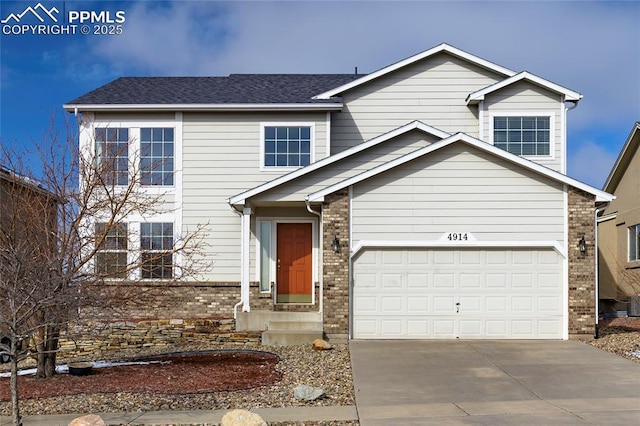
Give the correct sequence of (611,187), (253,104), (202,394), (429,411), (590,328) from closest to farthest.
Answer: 1. (429,411)
2. (202,394)
3. (590,328)
4. (253,104)
5. (611,187)

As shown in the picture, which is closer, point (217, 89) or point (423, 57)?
point (423, 57)

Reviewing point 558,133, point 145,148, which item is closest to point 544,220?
point 558,133

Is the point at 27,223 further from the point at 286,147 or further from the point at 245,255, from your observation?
the point at 286,147

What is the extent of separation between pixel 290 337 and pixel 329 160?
4.26m

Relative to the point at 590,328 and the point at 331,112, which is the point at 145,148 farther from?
the point at 590,328

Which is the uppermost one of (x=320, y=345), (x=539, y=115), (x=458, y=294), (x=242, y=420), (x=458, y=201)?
(x=539, y=115)

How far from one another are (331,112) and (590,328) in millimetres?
8477

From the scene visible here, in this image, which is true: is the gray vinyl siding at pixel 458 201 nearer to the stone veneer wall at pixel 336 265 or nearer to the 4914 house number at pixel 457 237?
the 4914 house number at pixel 457 237

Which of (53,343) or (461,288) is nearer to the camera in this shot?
(53,343)

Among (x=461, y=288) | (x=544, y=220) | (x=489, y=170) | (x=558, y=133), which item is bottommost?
(x=461, y=288)

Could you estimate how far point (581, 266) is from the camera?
15.2 m

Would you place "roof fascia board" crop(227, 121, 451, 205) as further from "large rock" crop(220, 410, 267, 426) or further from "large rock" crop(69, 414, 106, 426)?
"large rock" crop(69, 414, 106, 426)

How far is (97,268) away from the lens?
1330 cm

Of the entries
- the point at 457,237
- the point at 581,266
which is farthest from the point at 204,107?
the point at 581,266
